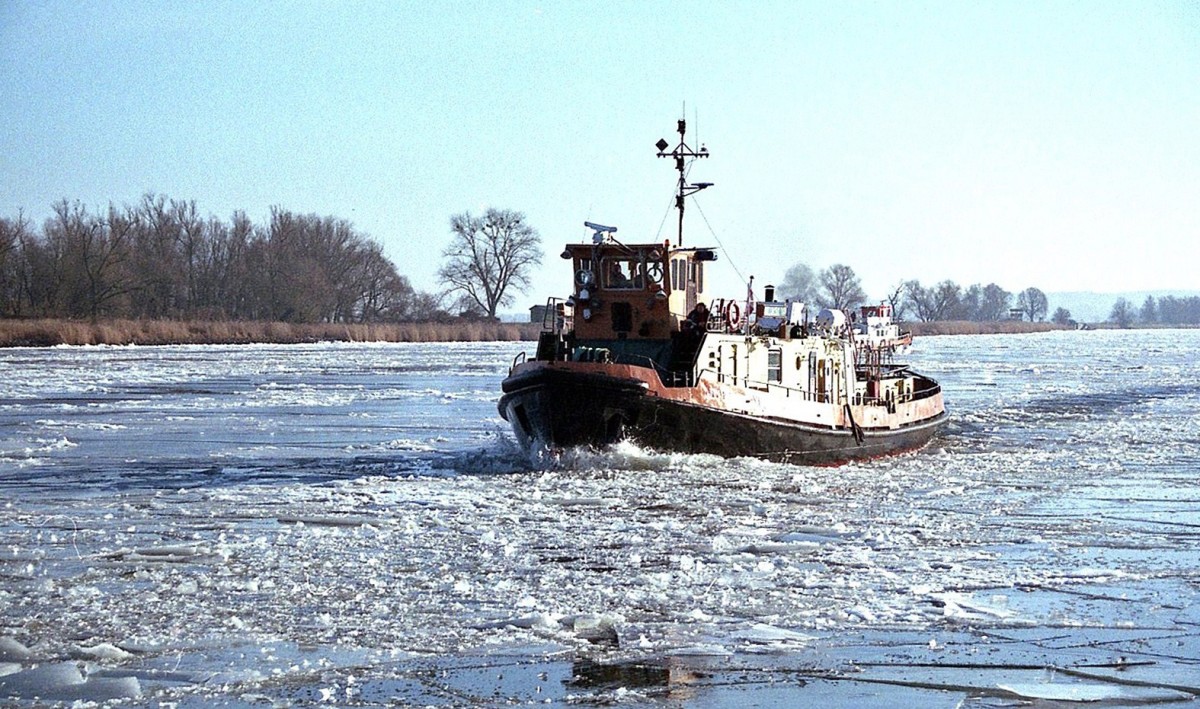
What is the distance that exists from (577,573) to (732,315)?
11518 mm

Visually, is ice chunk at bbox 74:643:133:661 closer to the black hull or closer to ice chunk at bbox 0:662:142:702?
ice chunk at bbox 0:662:142:702

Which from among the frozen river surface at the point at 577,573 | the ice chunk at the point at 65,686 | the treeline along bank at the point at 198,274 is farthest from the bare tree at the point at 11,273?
the ice chunk at the point at 65,686

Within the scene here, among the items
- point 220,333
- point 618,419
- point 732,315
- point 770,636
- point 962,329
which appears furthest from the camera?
point 962,329

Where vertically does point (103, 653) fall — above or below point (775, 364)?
below

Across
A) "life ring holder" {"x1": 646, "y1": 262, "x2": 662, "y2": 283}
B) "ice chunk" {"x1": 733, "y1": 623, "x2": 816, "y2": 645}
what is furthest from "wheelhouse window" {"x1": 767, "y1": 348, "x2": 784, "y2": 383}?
"ice chunk" {"x1": 733, "y1": 623, "x2": 816, "y2": 645}

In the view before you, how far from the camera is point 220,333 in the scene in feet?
227

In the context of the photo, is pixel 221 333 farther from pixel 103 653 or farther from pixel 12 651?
pixel 103 653

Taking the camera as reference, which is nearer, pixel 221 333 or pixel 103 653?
pixel 103 653

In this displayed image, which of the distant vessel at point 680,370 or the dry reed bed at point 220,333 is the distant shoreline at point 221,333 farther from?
the distant vessel at point 680,370

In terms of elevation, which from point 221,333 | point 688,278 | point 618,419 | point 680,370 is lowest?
point 618,419

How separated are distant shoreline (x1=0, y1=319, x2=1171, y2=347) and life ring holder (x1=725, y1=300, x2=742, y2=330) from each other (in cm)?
4289

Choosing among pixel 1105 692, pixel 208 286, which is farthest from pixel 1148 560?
pixel 208 286

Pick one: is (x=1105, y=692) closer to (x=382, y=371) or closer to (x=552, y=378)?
(x=552, y=378)

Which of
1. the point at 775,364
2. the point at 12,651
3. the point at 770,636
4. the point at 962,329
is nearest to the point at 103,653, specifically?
the point at 12,651
